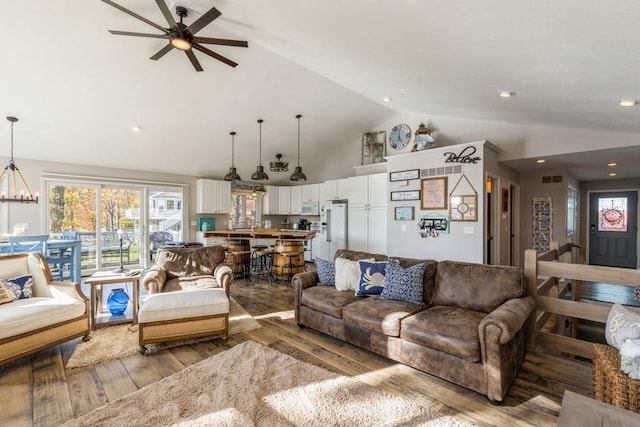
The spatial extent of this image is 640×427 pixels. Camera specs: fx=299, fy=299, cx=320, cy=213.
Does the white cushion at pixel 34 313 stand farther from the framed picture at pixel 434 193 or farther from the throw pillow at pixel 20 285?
the framed picture at pixel 434 193

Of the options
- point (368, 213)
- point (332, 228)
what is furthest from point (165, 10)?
point (332, 228)

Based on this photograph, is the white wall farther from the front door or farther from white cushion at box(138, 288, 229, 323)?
the front door

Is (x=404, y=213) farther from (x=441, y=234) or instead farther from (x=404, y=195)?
(x=441, y=234)

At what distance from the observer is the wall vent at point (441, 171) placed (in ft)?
16.6

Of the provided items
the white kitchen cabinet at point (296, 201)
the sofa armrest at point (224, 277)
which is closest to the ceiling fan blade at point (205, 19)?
the sofa armrest at point (224, 277)

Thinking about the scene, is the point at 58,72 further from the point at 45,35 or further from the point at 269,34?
the point at 269,34

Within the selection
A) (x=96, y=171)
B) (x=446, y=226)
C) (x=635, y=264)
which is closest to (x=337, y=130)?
(x=446, y=226)

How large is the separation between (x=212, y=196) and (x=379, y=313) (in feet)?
20.2

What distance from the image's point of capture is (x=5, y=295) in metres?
2.88

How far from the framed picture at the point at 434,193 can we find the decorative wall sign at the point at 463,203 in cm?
14

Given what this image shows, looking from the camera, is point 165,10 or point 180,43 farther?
point 180,43

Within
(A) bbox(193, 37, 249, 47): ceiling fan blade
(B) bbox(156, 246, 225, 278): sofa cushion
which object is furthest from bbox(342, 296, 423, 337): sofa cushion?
(A) bbox(193, 37, 249, 47): ceiling fan blade

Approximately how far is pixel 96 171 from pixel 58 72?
2.95 meters

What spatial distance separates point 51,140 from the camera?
17.5 ft
